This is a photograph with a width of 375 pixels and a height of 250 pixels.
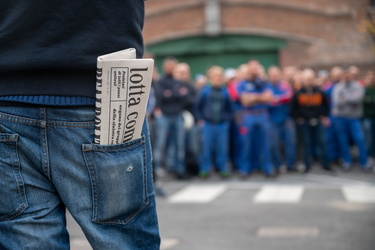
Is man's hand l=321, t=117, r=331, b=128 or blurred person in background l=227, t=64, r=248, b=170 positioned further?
man's hand l=321, t=117, r=331, b=128

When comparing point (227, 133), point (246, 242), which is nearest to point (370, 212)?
point (246, 242)

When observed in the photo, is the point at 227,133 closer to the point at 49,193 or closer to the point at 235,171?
the point at 235,171

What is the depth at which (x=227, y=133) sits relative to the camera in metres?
12.8

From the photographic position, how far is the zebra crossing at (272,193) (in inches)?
349

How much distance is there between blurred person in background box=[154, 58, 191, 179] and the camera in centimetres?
1219

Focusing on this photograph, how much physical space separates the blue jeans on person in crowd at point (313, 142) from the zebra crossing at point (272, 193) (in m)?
2.41

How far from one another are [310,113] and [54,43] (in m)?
11.5

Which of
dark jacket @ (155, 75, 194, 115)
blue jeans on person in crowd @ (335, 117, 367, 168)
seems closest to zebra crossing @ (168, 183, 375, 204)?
dark jacket @ (155, 75, 194, 115)

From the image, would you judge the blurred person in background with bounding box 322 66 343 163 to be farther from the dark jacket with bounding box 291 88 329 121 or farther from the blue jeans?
the blue jeans

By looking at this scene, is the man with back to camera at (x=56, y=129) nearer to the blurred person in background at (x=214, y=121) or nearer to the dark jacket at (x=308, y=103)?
the blurred person in background at (x=214, y=121)

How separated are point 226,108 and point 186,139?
1.01m

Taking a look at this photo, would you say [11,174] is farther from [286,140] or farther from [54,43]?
[286,140]

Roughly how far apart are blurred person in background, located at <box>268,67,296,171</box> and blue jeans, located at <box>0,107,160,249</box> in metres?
10.8

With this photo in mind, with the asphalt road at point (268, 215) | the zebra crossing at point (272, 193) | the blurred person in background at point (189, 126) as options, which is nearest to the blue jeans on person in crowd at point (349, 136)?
the asphalt road at point (268, 215)
